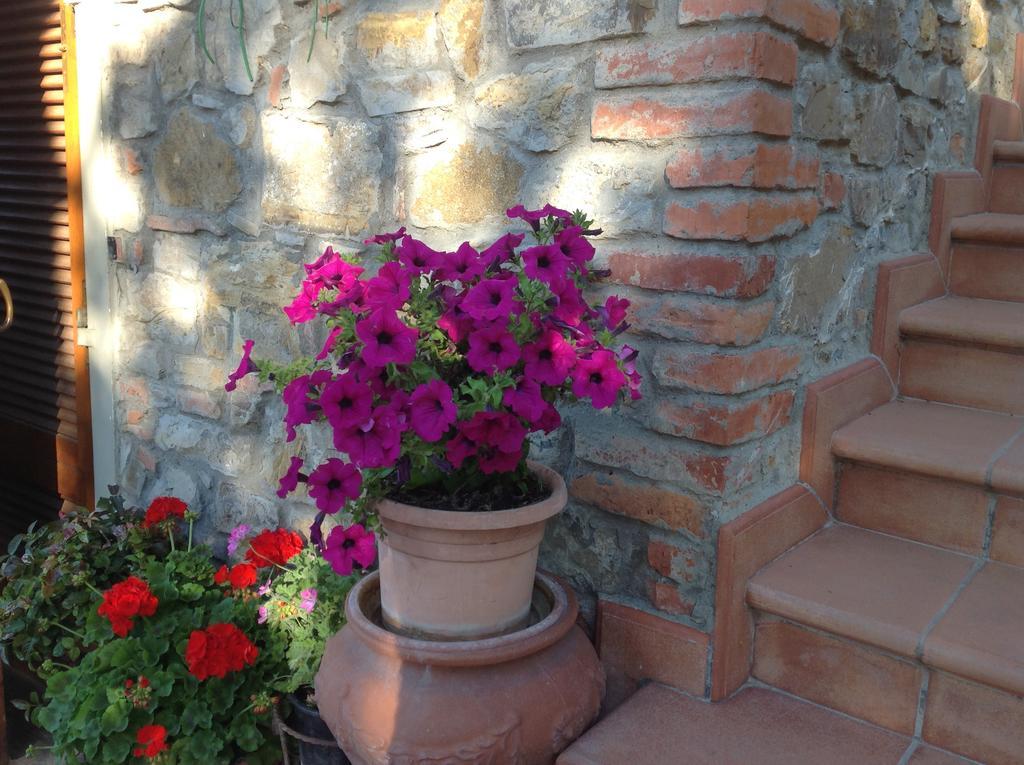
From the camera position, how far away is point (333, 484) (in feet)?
4.56

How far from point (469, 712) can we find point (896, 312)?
1.35 meters

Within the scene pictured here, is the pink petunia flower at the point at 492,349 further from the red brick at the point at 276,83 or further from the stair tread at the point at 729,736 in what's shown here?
the red brick at the point at 276,83

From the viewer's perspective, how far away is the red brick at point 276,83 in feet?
6.93

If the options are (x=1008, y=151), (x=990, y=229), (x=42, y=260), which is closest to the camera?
(x=990, y=229)

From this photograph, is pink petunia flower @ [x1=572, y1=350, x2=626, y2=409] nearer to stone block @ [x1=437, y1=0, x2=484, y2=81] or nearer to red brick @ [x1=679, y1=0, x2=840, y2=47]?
red brick @ [x1=679, y1=0, x2=840, y2=47]

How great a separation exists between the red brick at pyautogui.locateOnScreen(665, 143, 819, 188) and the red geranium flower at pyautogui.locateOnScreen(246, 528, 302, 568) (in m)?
1.22

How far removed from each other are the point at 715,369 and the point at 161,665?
4.37 ft

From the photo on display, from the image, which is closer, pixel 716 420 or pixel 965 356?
pixel 716 420

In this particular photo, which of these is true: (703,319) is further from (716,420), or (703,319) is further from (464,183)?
(464,183)

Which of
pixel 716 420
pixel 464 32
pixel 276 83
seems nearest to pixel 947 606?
pixel 716 420

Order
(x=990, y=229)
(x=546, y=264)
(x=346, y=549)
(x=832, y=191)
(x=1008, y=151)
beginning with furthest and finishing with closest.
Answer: (x=1008, y=151)
(x=990, y=229)
(x=832, y=191)
(x=346, y=549)
(x=546, y=264)

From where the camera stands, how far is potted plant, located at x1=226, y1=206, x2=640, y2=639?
1331 millimetres

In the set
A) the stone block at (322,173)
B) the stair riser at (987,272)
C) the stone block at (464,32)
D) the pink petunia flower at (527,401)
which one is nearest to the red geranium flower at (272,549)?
the stone block at (322,173)

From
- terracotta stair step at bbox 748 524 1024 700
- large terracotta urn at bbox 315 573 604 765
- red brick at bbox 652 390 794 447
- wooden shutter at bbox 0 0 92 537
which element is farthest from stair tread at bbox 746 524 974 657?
wooden shutter at bbox 0 0 92 537
